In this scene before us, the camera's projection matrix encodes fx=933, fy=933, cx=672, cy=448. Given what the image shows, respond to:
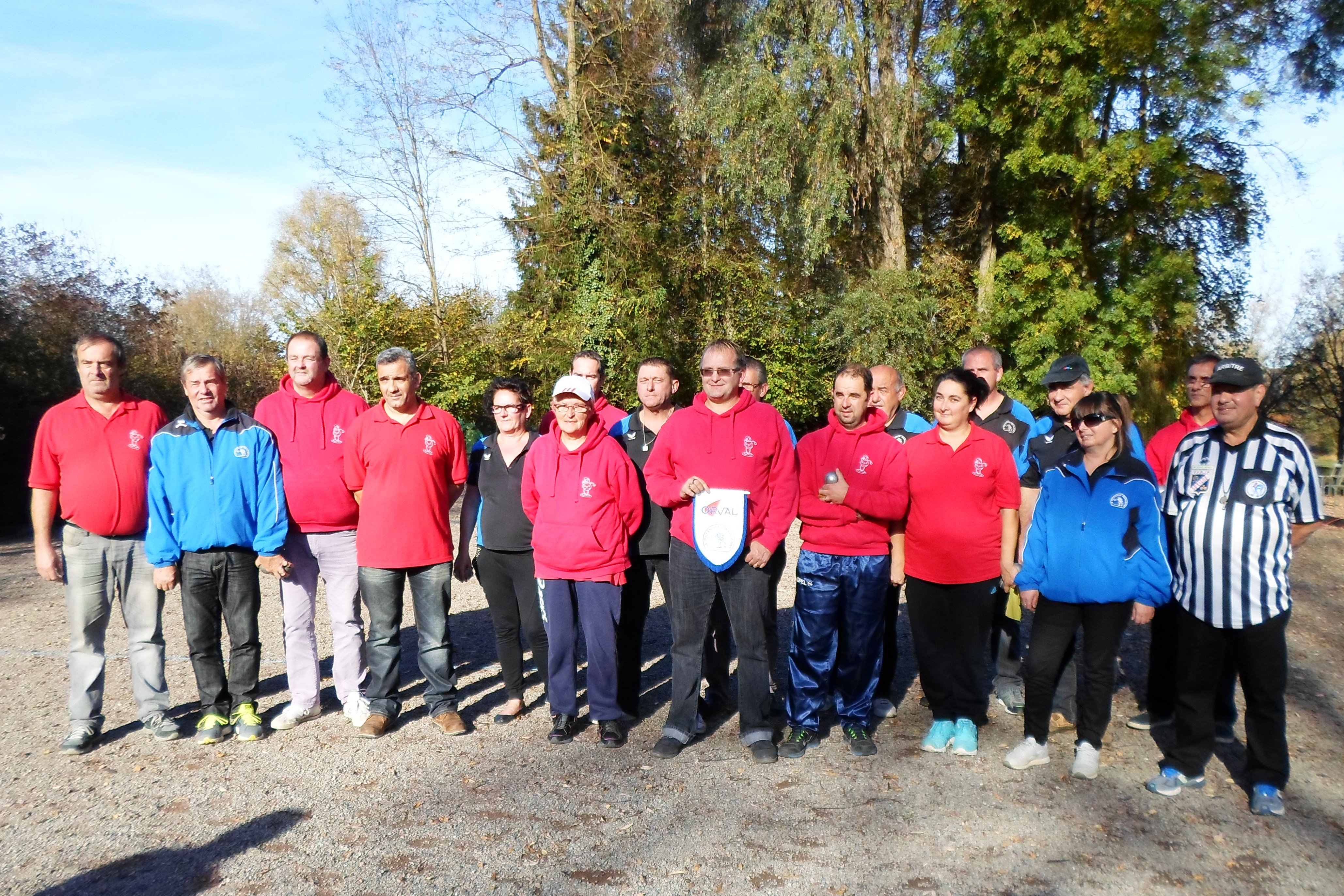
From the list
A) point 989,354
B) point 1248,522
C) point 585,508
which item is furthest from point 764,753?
point 989,354

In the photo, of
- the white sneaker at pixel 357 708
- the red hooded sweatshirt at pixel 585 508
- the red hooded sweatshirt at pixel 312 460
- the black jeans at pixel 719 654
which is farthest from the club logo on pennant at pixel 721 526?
the white sneaker at pixel 357 708

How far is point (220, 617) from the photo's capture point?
16.7 ft

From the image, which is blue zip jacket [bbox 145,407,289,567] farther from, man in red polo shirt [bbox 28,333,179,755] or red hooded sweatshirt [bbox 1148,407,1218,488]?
red hooded sweatshirt [bbox 1148,407,1218,488]

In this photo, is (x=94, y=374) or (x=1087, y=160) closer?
(x=94, y=374)

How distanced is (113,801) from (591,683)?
2.30 m

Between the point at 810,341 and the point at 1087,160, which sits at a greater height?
the point at 1087,160

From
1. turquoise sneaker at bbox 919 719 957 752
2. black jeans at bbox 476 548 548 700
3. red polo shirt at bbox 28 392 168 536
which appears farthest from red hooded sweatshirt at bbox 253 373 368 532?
turquoise sneaker at bbox 919 719 957 752

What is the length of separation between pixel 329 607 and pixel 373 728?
74 centimetres

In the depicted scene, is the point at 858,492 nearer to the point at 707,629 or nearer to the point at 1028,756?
the point at 707,629

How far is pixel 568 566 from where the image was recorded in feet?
16.1

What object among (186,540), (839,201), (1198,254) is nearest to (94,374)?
(186,540)

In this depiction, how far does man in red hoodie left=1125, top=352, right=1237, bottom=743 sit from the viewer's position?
507 cm

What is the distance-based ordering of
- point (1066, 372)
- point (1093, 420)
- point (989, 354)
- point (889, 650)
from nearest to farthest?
point (1093, 420) → point (1066, 372) → point (889, 650) → point (989, 354)

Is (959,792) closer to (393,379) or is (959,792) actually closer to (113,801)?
(393,379)
